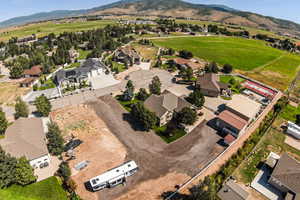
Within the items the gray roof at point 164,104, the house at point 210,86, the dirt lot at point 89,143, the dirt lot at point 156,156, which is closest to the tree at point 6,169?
the dirt lot at point 89,143

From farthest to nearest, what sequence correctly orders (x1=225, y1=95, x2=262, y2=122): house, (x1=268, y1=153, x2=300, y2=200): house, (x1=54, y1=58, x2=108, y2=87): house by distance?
(x1=54, y1=58, x2=108, y2=87): house
(x1=225, y1=95, x2=262, y2=122): house
(x1=268, y1=153, x2=300, y2=200): house

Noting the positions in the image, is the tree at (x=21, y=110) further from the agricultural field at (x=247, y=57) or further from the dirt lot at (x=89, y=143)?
the agricultural field at (x=247, y=57)

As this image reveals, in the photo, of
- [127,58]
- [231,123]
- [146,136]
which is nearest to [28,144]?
[146,136]

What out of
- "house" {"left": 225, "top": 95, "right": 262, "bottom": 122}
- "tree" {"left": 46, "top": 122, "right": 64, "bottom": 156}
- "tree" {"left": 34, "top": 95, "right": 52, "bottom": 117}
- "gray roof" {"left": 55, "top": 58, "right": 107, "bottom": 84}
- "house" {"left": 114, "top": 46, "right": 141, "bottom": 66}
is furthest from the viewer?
"house" {"left": 114, "top": 46, "right": 141, "bottom": 66}

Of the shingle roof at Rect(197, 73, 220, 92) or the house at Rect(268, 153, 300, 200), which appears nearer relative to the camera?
the house at Rect(268, 153, 300, 200)

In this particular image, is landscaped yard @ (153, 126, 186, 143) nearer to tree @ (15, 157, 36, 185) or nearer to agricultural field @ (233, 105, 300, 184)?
agricultural field @ (233, 105, 300, 184)

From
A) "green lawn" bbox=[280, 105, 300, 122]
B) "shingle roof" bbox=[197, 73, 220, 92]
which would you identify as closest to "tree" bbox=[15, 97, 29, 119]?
→ "shingle roof" bbox=[197, 73, 220, 92]

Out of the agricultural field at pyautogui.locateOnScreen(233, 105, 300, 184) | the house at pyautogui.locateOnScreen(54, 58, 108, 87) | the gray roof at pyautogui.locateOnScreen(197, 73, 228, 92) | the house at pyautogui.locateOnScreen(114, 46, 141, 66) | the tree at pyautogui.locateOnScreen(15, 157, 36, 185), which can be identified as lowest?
the agricultural field at pyautogui.locateOnScreen(233, 105, 300, 184)

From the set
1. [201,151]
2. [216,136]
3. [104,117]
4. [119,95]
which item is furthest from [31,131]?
[216,136]
